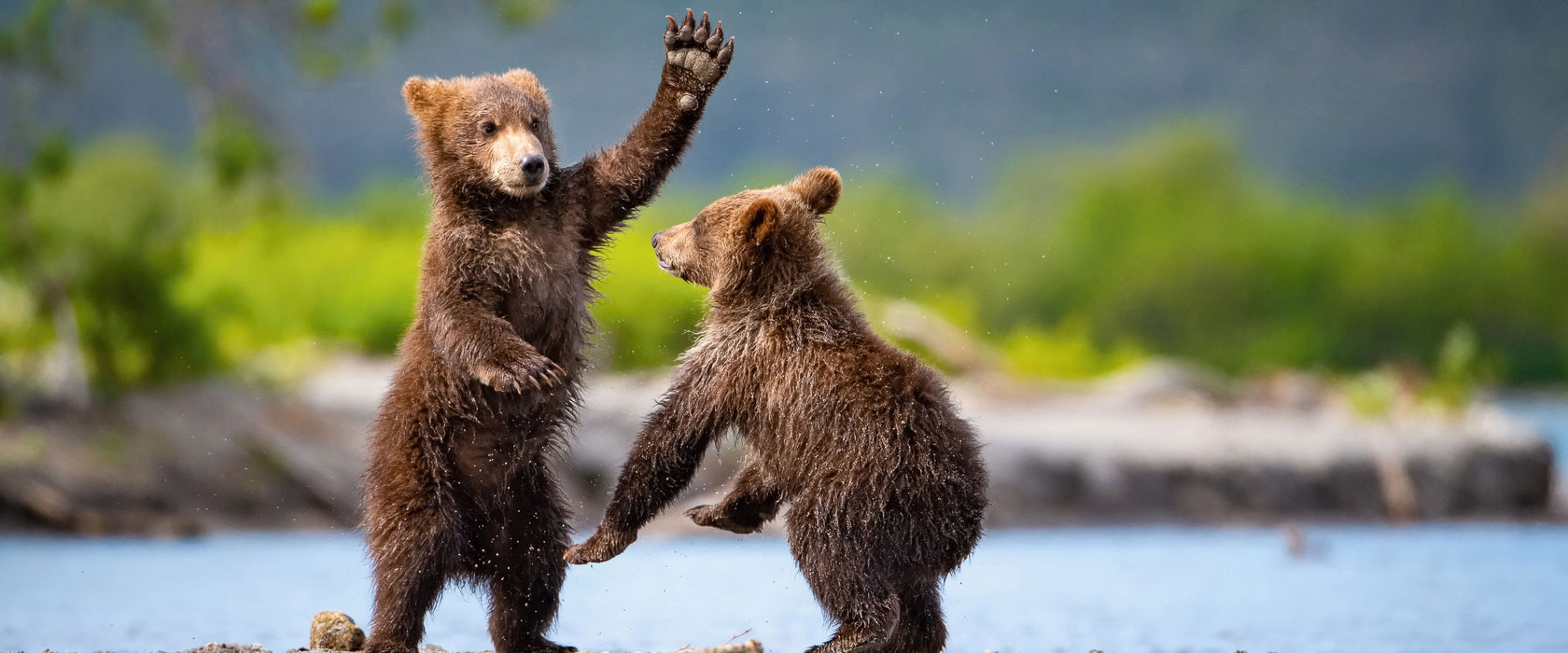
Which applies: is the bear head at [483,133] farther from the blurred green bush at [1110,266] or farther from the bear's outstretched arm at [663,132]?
the blurred green bush at [1110,266]

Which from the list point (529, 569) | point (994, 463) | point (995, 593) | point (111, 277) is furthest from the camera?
point (111, 277)

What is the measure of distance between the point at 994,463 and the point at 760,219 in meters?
6.87

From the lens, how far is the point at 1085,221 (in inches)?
758

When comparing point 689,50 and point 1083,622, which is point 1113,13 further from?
point 689,50

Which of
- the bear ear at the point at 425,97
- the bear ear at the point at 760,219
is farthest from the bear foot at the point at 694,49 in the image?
the bear ear at the point at 425,97

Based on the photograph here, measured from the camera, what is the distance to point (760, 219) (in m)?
4.55

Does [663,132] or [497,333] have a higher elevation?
[663,132]

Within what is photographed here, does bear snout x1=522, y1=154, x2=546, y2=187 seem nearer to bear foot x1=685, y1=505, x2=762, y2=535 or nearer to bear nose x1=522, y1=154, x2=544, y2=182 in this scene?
bear nose x1=522, y1=154, x2=544, y2=182

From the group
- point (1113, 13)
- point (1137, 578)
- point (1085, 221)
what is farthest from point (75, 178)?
point (1113, 13)

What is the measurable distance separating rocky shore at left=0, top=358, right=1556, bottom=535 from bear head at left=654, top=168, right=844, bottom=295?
18.4ft

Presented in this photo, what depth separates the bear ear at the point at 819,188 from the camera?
4.84 metres

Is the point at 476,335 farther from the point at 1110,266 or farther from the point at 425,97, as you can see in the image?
the point at 1110,266

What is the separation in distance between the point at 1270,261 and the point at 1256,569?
9.62 m

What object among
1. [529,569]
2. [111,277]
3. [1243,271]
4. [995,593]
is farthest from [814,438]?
[1243,271]
